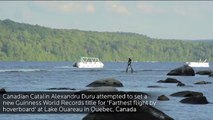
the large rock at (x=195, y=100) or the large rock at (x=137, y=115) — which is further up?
the large rock at (x=137, y=115)

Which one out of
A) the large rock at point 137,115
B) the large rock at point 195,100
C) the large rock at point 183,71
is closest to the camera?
the large rock at point 137,115

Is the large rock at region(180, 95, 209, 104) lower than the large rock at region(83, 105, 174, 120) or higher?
lower

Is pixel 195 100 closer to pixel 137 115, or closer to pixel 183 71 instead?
pixel 137 115

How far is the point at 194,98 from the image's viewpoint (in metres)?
56.8

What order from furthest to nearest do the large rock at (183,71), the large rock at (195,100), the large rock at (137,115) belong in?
the large rock at (183,71)
the large rock at (195,100)
the large rock at (137,115)

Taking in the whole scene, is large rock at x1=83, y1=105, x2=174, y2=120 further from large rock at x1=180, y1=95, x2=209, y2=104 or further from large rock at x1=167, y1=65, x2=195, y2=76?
large rock at x1=167, y1=65, x2=195, y2=76

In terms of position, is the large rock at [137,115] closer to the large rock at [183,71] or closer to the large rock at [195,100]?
the large rock at [195,100]

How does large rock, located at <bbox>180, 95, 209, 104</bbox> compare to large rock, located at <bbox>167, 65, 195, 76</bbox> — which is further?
large rock, located at <bbox>167, 65, 195, 76</bbox>

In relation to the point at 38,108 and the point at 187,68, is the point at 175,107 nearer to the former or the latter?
the point at 38,108

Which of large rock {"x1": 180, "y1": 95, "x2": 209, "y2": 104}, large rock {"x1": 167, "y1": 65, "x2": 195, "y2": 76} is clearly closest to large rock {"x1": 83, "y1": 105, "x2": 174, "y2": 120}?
large rock {"x1": 180, "y1": 95, "x2": 209, "y2": 104}

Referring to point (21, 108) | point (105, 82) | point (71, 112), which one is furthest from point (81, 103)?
point (105, 82)

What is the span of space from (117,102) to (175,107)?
18.4 m

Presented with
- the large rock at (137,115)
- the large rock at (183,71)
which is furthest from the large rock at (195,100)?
the large rock at (183,71)

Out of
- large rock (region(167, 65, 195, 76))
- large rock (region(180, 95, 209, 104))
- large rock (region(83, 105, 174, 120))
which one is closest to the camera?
large rock (region(83, 105, 174, 120))
